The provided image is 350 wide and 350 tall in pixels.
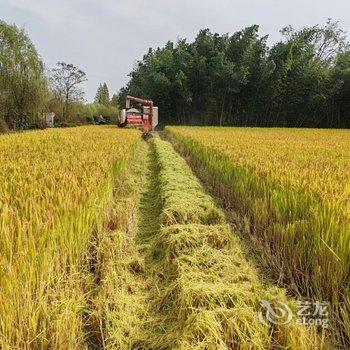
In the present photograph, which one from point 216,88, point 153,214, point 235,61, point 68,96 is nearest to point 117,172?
point 153,214

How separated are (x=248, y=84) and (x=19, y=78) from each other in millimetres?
21959

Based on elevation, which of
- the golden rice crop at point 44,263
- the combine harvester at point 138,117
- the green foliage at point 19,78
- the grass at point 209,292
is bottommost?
the grass at point 209,292

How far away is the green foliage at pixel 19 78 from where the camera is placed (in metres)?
26.8

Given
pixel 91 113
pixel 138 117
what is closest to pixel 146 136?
pixel 138 117

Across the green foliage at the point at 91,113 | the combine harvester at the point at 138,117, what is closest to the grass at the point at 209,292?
the combine harvester at the point at 138,117

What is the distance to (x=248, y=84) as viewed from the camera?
37.2 metres

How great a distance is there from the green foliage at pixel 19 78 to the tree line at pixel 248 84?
11830mm

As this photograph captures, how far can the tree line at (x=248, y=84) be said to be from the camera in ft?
118

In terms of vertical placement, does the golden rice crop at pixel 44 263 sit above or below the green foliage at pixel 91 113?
below

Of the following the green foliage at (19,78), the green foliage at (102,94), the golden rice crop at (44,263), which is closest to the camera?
the golden rice crop at (44,263)

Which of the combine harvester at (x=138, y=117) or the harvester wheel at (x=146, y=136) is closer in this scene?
the harvester wheel at (x=146, y=136)

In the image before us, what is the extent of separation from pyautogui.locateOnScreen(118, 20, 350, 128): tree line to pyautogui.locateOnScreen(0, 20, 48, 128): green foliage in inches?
466

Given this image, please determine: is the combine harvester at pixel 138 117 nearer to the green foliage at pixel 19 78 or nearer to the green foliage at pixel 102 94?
the green foliage at pixel 19 78

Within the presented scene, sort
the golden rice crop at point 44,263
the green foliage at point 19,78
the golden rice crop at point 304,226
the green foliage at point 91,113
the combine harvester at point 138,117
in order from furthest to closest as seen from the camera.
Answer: the green foliage at point 91,113
the green foliage at point 19,78
the combine harvester at point 138,117
the golden rice crop at point 304,226
the golden rice crop at point 44,263
